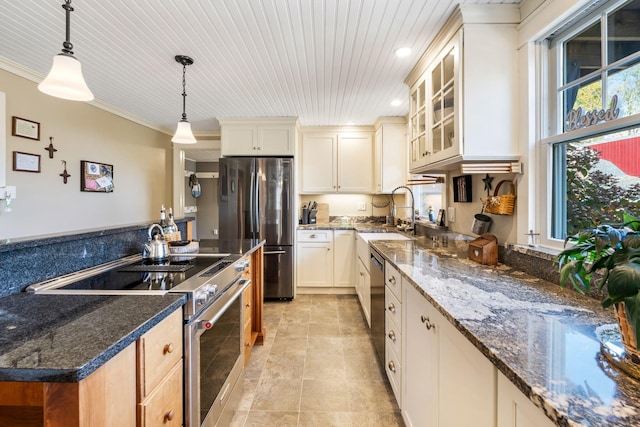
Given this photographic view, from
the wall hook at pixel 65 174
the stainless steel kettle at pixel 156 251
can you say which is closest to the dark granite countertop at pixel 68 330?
the stainless steel kettle at pixel 156 251

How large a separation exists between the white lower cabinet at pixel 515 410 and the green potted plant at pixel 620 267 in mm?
243

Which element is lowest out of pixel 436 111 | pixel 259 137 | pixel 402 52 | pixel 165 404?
pixel 165 404

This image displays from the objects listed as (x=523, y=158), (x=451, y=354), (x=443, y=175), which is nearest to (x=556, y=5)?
(x=523, y=158)

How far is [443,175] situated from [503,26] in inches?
50.0

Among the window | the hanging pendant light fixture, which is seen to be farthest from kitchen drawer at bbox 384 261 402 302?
the hanging pendant light fixture

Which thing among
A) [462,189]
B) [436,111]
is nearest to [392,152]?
[462,189]

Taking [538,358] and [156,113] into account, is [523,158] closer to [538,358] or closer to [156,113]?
[538,358]

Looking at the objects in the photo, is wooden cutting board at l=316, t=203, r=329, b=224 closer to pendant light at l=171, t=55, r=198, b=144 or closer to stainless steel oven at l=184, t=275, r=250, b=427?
pendant light at l=171, t=55, r=198, b=144

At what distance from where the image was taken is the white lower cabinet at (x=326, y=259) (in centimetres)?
374

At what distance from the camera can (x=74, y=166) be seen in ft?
9.65

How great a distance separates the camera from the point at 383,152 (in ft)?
12.4

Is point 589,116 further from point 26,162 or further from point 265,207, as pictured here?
point 26,162

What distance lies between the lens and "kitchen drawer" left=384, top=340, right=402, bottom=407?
160 cm

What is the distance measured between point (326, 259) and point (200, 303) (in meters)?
2.70
